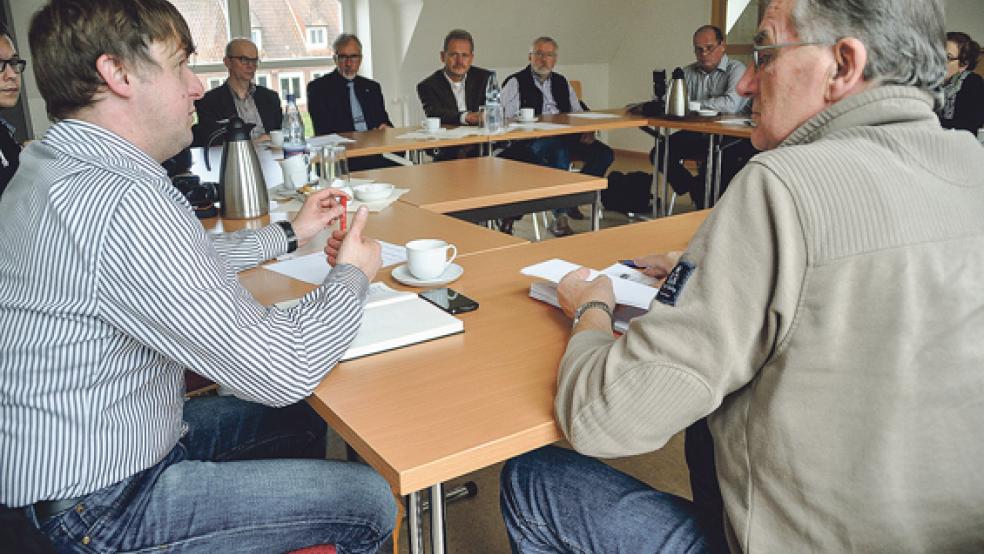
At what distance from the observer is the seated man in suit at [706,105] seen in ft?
17.9

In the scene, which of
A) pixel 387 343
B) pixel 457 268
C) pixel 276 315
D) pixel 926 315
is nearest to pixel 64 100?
pixel 276 315

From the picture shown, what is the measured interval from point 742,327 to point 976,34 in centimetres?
689

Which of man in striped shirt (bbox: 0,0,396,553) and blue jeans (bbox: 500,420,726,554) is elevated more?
man in striped shirt (bbox: 0,0,396,553)

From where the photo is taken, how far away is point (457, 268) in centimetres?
165

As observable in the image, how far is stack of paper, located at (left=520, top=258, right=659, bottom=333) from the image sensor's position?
134 cm

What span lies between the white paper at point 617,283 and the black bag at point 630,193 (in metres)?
4.00

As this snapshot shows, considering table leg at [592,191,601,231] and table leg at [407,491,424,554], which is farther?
table leg at [592,191,601,231]

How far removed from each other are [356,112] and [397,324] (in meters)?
4.61

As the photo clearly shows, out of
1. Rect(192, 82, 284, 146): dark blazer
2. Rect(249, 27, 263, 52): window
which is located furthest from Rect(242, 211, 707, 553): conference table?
Rect(249, 27, 263, 52): window

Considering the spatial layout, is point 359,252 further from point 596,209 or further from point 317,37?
point 317,37

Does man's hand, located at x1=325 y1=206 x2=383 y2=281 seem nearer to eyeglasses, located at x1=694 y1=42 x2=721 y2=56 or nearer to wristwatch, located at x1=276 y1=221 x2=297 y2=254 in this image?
wristwatch, located at x1=276 y1=221 x2=297 y2=254

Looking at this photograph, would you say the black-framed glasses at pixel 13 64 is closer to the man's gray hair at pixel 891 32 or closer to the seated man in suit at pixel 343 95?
the seated man in suit at pixel 343 95

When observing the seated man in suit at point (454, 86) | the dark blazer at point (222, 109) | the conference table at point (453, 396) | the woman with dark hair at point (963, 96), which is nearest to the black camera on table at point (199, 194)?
the conference table at point (453, 396)

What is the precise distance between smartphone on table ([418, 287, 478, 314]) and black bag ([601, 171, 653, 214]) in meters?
4.23
